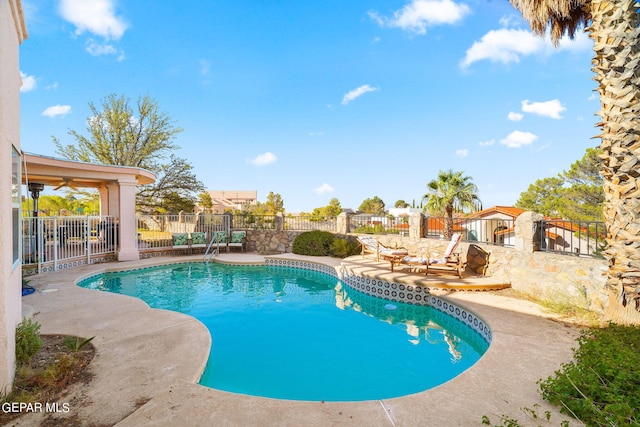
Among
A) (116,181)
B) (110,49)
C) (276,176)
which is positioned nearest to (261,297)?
(116,181)

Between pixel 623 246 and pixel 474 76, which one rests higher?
pixel 474 76

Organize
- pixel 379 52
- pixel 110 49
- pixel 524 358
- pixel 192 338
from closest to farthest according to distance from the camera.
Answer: pixel 524 358 < pixel 192 338 < pixel 379 52 < pixel 110 49

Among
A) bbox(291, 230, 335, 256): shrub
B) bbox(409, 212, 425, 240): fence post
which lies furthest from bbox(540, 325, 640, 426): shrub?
bbox(291, 230, 335, 256): shrub

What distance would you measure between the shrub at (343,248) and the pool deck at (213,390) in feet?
23.3

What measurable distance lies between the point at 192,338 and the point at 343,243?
894cm

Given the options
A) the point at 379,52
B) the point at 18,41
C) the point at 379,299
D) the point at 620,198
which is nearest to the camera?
the point at 18,41

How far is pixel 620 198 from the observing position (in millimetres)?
4805

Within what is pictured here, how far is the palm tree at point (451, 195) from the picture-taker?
13.4 m

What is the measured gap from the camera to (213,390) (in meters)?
3.11

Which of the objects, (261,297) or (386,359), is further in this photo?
(261,297)

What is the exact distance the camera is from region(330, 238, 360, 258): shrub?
12.8 meters

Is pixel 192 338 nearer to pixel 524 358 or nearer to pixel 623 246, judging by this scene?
pixel 524 358

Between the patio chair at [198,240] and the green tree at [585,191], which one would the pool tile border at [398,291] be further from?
the green tree at [585,191]

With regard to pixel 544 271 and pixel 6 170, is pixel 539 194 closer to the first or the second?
pixel 544 271
